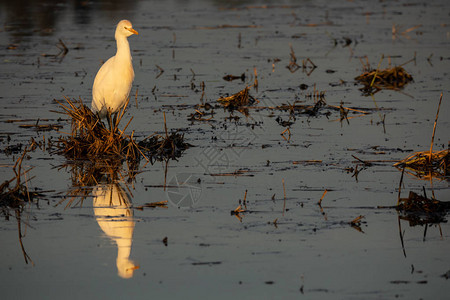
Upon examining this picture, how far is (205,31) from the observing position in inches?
927

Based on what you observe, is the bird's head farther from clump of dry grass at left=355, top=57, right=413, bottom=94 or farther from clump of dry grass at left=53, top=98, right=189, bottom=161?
clump of dry grass at left=355, top=57, right=413, bottom=94

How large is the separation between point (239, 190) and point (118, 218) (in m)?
1.53

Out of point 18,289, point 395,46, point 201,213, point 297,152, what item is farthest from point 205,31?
point 18,289

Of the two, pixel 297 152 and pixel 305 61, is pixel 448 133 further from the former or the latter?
pixel 305 61

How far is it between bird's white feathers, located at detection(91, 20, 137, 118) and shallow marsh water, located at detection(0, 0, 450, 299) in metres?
Answer: 0.68

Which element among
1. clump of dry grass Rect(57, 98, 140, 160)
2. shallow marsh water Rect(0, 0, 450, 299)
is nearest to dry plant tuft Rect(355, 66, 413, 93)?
shallow marsh water Rect(0, 0, 450, 299)

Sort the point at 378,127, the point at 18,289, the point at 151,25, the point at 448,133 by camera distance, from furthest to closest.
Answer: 1. the point at 151,25
2. the point at 378,127
3. the point at 448,133
4. the point at 18,289

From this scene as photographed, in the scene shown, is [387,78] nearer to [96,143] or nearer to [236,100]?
[236,100]

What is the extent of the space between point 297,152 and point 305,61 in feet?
25.6

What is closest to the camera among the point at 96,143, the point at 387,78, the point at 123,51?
the point at 96,143

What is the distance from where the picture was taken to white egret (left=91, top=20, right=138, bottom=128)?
36.0 feet

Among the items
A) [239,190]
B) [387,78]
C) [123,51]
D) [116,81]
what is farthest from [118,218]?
[387,78]

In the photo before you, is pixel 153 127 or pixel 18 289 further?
pixel 153 127

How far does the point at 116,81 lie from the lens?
36.0 ft
